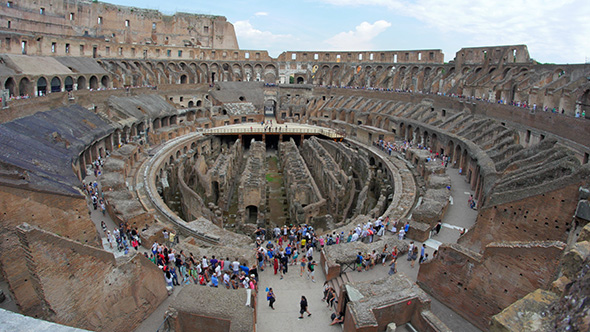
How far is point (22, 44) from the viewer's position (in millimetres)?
33875

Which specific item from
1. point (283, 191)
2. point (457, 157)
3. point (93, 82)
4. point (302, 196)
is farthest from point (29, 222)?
point (93, 82)

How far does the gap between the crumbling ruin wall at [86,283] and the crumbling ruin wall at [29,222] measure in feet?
1.48

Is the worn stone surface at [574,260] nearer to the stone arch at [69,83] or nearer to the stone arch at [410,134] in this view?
the stone arch at [410,134]

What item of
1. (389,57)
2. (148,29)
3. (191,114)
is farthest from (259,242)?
(148,29)

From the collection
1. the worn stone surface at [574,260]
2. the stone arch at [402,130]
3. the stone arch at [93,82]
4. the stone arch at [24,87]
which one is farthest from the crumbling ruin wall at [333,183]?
the stone arch at [93,82]

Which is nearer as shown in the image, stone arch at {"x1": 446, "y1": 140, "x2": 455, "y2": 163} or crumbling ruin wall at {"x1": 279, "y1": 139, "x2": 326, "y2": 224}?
crumbling ruin wall at {"x1": 279, "y1": 139, "x2": 326, "y2": 224}

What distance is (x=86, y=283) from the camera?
9328 millimetres

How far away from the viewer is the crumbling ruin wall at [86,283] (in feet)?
28.3

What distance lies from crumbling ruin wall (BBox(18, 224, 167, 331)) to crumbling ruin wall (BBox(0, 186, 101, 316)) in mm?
452

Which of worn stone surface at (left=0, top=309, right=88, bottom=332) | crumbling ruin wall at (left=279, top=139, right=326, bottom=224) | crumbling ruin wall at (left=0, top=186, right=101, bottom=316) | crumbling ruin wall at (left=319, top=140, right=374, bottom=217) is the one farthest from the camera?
crumbling ruin wall at (left=319, top=140, right=374, bottom=217)

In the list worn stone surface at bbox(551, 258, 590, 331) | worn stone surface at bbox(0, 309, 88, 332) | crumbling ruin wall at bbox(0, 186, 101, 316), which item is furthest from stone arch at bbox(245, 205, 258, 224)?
worn stone surface at bbox(0, 309, 88, 332)

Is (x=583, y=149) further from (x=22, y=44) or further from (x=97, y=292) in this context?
(x=22, y=44)

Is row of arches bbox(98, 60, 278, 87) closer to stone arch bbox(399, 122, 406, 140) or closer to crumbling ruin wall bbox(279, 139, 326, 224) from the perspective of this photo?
crumbling ruin wall bbox(279, 139, 326, 224)

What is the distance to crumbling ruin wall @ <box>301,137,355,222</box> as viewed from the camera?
2178 cm
